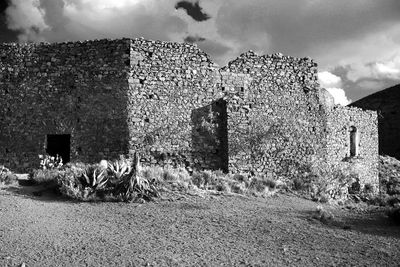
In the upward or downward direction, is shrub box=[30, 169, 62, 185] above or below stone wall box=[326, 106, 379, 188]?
Result: below

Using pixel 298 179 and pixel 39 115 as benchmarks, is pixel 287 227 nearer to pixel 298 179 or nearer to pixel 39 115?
pixel 298 179

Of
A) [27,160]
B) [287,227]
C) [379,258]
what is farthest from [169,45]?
[379,258]

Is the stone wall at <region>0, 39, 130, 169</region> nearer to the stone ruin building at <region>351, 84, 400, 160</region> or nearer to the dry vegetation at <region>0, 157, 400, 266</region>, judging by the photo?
the dry vegetation at <region>0, 157, 400, 266</region>

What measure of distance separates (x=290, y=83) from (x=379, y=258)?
375 inches

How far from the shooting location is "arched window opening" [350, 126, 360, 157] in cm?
1962

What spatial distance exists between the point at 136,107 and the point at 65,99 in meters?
2.46

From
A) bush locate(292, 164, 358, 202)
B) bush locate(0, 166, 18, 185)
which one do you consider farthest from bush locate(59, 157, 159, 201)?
bush locate(292, 164, 358, 202)

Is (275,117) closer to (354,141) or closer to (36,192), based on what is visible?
(354,141)

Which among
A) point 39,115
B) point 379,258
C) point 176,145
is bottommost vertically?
point 379,258

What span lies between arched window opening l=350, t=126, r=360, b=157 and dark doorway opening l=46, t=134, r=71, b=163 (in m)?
13.0

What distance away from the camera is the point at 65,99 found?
45.3 ft

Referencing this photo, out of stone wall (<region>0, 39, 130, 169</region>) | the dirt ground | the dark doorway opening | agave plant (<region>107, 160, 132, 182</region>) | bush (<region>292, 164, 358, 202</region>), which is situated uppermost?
stone wall (<region>0, 39, 130, 169</region>)

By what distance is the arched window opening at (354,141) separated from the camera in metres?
19.6

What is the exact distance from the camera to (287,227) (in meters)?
8.32
